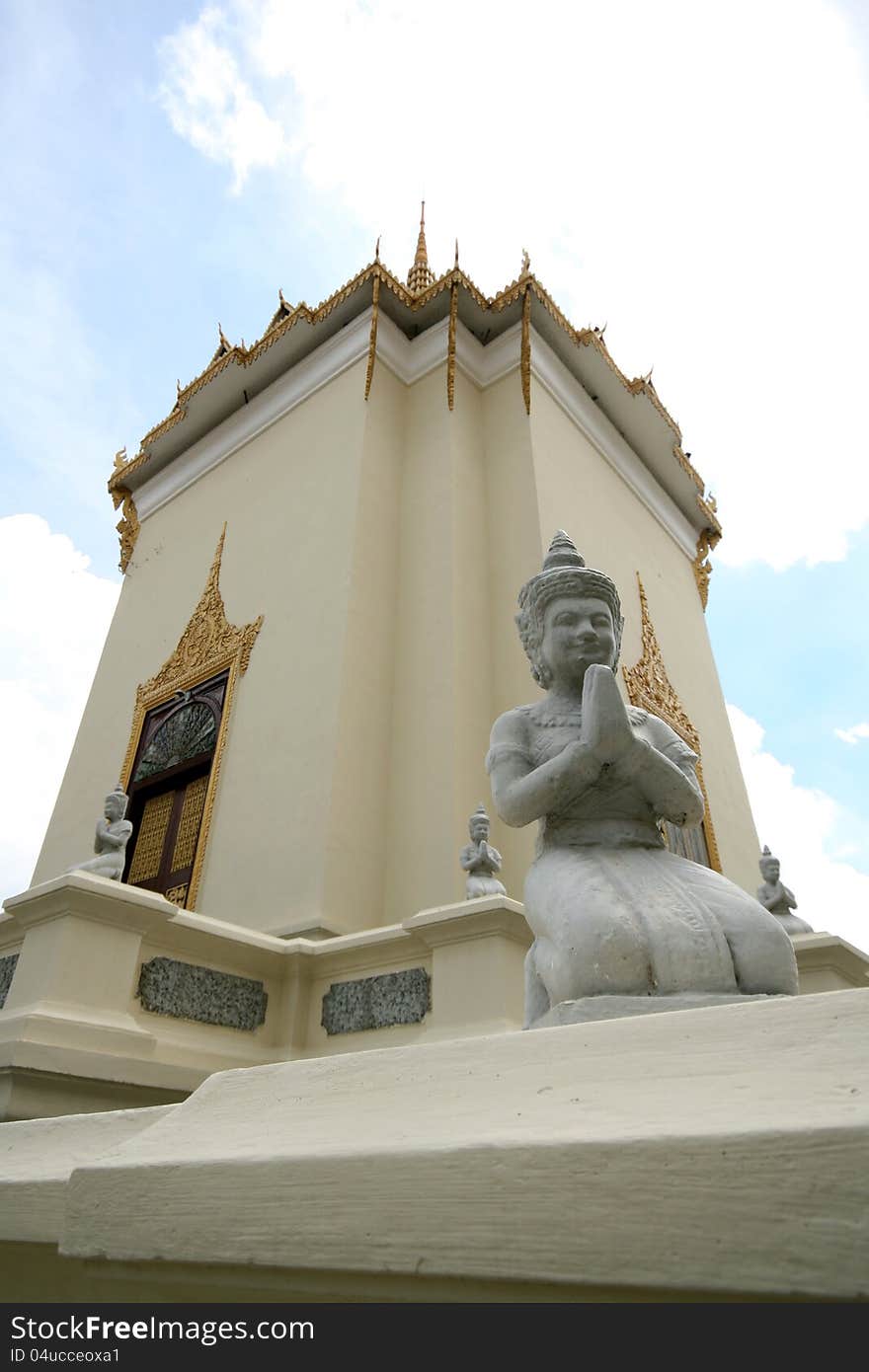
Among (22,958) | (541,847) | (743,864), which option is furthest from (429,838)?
(743,864)

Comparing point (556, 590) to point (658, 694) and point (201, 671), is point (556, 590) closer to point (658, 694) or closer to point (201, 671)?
point (201, 671)

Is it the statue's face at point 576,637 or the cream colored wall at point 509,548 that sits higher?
the cream colored wall at point 509,548

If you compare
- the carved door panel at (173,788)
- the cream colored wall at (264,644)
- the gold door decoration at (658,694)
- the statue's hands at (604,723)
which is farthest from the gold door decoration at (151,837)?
the statue's hands at (604,723)

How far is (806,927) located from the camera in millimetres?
3984

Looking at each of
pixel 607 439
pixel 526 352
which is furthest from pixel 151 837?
pixel 607 439

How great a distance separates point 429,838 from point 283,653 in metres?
1.89

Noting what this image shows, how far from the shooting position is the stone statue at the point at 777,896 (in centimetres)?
387

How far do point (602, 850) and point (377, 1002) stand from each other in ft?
7.36

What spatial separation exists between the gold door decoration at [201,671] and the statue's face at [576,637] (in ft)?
13.7

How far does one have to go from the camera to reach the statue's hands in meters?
1.71

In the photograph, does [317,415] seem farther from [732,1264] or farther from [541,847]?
[732,1264]

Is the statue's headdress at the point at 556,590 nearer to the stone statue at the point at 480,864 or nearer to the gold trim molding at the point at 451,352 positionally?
the stone statue at the point at 480,864

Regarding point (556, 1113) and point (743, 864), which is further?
point (743, 864)
